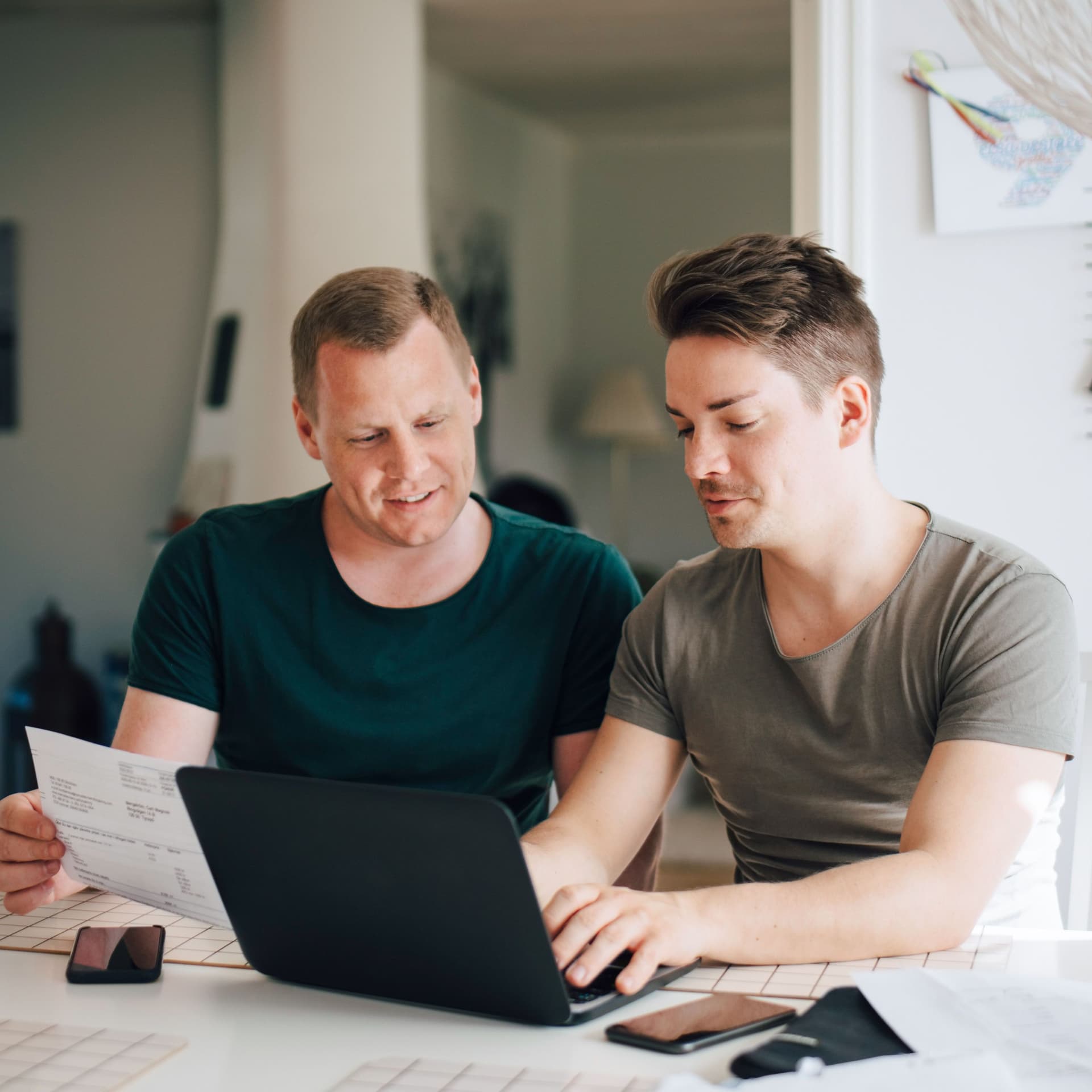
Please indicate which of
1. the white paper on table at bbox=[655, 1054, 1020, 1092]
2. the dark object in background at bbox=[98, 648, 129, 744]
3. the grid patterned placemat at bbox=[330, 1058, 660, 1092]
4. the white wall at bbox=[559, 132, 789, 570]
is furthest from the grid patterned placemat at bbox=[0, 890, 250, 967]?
the white wall at bbox=[559, 132, 789, 570]

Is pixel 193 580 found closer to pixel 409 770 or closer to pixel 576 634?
pixel 409 770

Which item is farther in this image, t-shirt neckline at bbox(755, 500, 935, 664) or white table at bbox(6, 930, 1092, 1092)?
t-shirt neckline at bbox(755, 500, 935, 664)

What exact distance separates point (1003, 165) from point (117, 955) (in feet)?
5.28

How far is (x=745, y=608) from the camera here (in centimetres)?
148

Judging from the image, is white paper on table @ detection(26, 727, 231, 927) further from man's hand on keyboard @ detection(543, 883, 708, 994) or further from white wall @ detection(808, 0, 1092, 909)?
white wall @ detection(808, 0, 1092, 909)

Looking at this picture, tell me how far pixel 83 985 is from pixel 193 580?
26.2 inches

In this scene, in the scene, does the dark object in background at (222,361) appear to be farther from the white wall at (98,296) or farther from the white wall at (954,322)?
the white wall at (954,322)

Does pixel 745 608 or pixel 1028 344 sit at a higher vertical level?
pixel 1028 344

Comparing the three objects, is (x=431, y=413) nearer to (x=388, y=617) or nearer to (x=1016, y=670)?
(x=388, y=617)

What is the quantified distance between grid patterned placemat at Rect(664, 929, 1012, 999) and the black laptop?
0.03 m

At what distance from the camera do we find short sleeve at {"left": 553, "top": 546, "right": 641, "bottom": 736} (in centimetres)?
163

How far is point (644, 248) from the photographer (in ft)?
19.8

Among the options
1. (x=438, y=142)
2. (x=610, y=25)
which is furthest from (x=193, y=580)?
(x=438, y=142)

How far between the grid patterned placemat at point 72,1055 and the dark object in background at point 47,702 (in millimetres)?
3324
